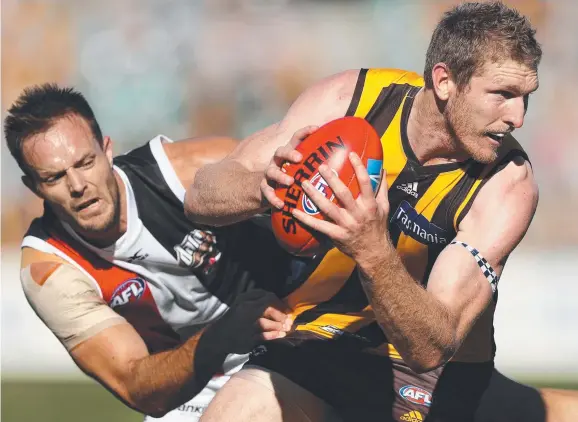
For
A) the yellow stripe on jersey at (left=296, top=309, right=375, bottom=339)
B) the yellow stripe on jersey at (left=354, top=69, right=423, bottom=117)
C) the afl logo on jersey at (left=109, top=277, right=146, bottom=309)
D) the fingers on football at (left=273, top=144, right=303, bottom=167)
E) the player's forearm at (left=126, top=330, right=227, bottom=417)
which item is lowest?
the player's forearm at (left=126, top=330, right=227, bottom=417)

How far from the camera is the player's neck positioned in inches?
163

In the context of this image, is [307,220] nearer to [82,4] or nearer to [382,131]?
[382,131]

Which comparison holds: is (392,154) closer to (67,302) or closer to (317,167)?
(317,167)

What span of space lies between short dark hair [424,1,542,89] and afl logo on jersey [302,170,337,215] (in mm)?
838

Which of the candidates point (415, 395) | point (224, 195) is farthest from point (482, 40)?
point (415, 395)

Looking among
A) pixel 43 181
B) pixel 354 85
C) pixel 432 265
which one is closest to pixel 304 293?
pixel 432 265

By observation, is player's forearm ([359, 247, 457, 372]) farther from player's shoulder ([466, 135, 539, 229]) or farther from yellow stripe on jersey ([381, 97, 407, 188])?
yellow stripe on jersey ([381, 97, 407, 188])

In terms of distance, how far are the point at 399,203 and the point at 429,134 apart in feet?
1.05

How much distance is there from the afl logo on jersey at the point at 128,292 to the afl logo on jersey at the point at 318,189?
237cm

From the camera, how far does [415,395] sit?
14.6ft

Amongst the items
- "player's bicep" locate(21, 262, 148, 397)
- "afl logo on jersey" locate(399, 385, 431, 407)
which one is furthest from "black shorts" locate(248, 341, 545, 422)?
"player's bicep" locate(21, 262, 148, 397)

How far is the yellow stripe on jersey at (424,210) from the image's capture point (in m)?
4.18

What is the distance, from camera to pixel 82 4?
39.2 ft

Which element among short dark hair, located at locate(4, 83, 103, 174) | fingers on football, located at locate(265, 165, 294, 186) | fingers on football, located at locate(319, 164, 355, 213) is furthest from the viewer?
short dark hair, located at locate(4, 83, 103, 174)
